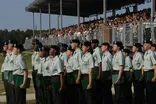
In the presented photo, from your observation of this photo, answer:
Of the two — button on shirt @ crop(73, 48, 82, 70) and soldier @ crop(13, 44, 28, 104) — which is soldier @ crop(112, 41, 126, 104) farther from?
soldier @ crop(13, 44, 28, 104)

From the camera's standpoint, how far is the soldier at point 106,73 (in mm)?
11328

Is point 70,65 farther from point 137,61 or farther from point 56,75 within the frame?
point 137,61

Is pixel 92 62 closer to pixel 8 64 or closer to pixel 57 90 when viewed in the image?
pixel 57 90

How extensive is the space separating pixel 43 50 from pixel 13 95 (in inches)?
66.3

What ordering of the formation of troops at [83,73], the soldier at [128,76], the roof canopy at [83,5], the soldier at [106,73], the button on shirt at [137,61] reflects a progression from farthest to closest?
the roof canopy at [83,5] < the button on shirt at [137,61] < the soldier at [128,76] < the soldier at [106,73] < the formation of troops at [83,73]

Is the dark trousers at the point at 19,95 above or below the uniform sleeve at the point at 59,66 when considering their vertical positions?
below

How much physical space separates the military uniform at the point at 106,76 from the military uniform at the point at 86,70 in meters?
1.08

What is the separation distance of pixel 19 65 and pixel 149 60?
11.8 feet

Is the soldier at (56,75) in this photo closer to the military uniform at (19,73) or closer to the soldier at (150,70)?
the military uniform at (19,73)

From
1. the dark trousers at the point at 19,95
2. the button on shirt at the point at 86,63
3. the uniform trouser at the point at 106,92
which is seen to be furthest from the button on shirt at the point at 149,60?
the dark trousers at the point at 19,95

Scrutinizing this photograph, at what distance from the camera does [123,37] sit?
18.1m

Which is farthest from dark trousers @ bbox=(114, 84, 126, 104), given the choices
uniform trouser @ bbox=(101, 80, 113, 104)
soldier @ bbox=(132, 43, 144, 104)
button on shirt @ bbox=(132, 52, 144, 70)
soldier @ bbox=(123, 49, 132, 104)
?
button on shirt @ bbox=(132, 52, 144, 70)

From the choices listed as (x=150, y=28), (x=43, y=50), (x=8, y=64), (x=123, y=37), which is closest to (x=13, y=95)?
(x=8, y=64)

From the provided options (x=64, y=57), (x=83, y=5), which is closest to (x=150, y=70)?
(x=64, y=57)
